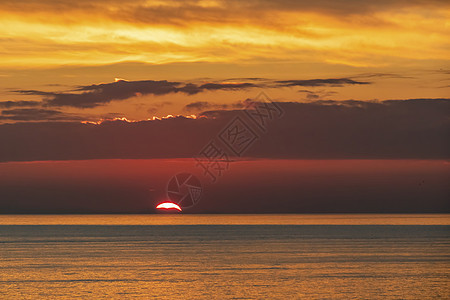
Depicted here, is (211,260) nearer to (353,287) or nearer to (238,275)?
(238,275)

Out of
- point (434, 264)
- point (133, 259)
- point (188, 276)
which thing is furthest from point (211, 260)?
point (434, 264)

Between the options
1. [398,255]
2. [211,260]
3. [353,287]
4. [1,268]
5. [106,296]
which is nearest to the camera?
[106,296]

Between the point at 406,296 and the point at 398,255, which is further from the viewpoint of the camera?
the point at 398,255

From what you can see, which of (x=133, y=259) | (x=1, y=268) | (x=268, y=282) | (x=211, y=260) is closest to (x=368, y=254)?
(x=211, y=260)

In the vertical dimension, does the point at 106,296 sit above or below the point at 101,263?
below

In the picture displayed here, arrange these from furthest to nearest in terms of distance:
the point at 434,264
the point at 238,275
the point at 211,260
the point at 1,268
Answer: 1. the point at 211,260
2. the point at 434,264
3. the point at 1,268
4. the point at 238,275

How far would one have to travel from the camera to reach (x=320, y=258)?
7506cm

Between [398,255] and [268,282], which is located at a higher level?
[398,255]

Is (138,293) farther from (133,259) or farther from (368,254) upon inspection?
(368,254)

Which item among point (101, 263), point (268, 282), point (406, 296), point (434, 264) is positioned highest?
point (101, 263)

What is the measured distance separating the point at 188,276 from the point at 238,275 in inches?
156

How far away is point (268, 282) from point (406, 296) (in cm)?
1038

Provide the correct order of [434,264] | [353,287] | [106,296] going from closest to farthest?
1. [106,296]
2. [353,287]
3. [434,264]

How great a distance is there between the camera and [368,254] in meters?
81.2
